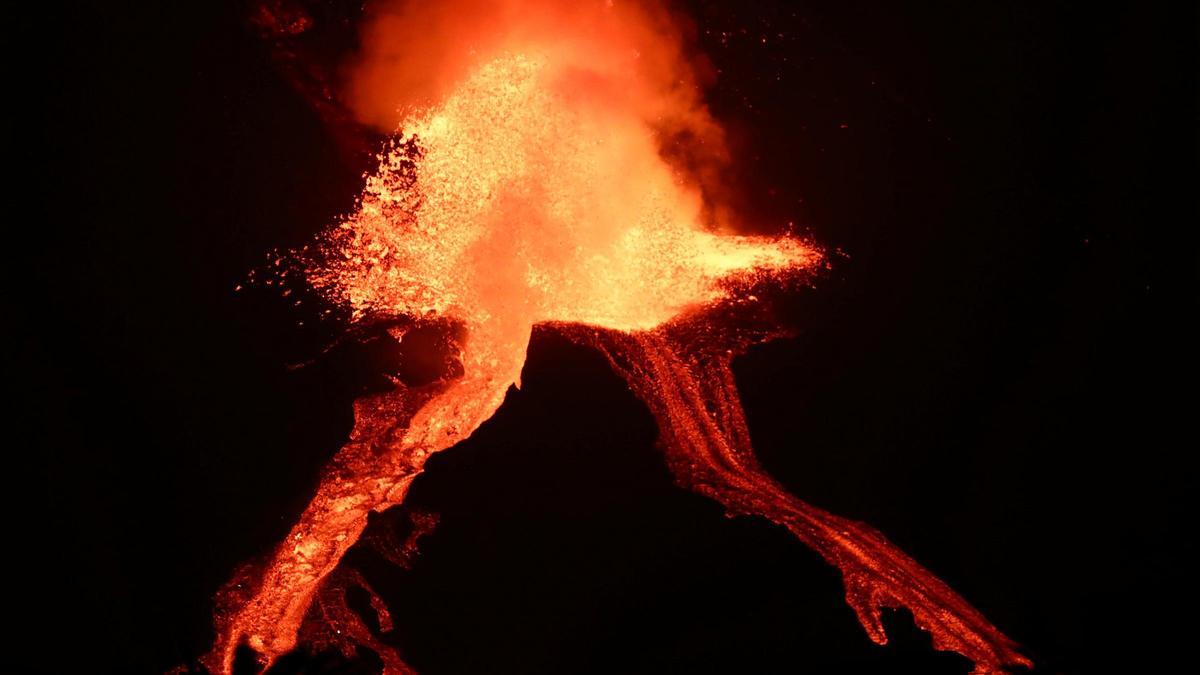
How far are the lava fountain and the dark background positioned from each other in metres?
0.08

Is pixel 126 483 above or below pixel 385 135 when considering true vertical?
below

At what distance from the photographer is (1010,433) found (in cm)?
258

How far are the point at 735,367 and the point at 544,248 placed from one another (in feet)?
2.52

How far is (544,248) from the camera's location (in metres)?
2.48

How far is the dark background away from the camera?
2.42 metres

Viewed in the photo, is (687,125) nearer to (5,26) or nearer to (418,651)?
(418,651)

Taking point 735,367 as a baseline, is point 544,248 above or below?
above

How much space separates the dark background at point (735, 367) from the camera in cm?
242

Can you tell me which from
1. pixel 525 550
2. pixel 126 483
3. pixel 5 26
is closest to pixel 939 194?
pixel 525 550

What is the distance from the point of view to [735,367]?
2531 mm

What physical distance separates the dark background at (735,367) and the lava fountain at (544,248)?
8 centimetres

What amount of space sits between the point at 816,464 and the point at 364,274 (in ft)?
5.47

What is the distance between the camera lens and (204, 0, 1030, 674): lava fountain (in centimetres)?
243

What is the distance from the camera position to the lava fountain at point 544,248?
2.43 metres
